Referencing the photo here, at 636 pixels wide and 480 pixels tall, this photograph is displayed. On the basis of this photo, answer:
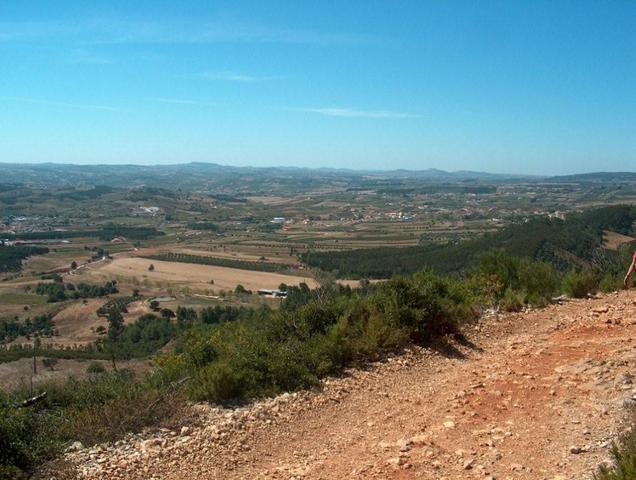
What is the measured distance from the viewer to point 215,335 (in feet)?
35.9

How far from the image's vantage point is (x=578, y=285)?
48.1ft

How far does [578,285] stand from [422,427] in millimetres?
9884

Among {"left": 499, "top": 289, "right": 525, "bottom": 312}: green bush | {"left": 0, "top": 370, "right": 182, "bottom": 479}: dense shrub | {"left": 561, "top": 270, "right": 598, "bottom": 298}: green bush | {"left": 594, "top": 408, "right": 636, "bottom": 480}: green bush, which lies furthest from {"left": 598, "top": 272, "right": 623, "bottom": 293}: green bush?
{"left": 0, "top": 370, "right": 182, "bottom": 479}: dense shrub

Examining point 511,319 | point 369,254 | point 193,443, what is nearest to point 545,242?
point 369,254

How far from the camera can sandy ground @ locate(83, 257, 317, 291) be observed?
69500 millimetres

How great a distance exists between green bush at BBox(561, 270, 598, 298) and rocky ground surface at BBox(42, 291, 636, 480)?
5038 millimetres

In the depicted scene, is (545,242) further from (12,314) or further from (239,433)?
(12,314)

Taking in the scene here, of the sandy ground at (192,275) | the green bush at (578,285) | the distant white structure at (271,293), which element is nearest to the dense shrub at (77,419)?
the green bush at (578,285)

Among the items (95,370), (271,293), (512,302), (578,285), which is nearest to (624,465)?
(512,302)

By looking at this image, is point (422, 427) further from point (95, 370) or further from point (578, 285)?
point (95, 370)

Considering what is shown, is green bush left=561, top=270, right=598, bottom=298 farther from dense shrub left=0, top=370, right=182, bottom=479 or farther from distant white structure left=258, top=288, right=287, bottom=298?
distant white structure left=258, top=288, right=287, bottom=298

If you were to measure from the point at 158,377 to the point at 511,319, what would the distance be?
25.9ft

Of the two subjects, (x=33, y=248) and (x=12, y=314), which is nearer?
(x=12, y=314)

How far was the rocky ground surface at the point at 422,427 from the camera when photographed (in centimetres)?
569
